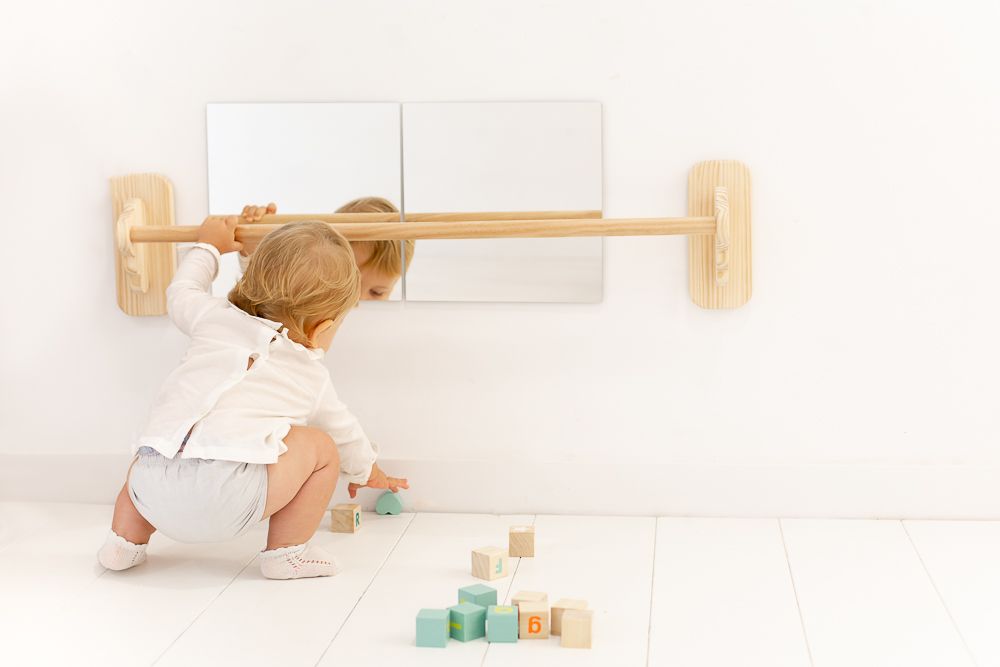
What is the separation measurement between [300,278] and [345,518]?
45 cm

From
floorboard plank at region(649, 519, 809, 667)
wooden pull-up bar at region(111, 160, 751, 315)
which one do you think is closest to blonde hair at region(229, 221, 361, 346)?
wooden pull-up bar at region(111, 160, 751, 315)

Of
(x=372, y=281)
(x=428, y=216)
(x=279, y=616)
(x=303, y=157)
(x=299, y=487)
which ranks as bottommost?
(x=279, y=616)

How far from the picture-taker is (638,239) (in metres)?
1.94

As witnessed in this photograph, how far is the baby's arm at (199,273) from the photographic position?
69.4 inches

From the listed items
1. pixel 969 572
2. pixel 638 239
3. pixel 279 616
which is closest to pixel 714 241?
pixel 638 239

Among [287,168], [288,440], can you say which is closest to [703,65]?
[287,168]

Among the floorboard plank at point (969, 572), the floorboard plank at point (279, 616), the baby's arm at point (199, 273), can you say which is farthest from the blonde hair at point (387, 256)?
the floorboard plank at point (969, 572)

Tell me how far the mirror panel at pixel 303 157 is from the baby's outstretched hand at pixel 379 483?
320 millimetres

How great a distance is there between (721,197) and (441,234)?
18.2 inches

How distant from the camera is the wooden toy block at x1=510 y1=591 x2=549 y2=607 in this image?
4.78ft

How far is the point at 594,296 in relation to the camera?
6.37 ft

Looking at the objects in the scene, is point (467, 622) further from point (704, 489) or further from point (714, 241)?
point (714, 241)

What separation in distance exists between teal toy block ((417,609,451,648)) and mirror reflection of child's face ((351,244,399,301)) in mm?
725

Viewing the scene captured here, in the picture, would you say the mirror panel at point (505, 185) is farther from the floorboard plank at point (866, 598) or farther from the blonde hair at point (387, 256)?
the floorboard plank at point (866, 598)
